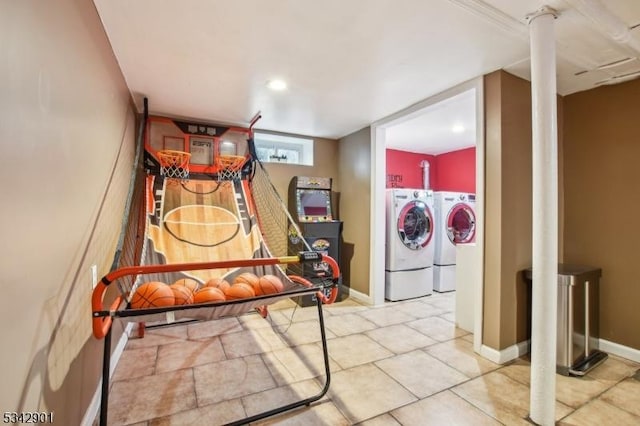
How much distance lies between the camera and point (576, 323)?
93.5 inches

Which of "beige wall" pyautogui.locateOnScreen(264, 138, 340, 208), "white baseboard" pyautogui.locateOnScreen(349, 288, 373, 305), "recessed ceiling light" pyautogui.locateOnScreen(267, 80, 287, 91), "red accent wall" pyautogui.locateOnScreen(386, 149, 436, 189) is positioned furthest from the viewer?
"red accent wall" pyautogui.locateOnScreen(386, 149, 436, 189)

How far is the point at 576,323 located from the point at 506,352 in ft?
1.88

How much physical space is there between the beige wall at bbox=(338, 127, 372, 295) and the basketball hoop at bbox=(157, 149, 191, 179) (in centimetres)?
218

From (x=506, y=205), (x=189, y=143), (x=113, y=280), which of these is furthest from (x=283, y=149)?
(x=113, y=280)

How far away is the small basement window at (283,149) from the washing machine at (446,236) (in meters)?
2.11

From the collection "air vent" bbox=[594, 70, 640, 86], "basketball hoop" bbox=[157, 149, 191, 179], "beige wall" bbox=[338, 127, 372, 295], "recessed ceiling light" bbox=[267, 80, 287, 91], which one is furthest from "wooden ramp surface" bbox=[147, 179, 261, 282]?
"air vent" bbox=[594, 70, 640, 86]

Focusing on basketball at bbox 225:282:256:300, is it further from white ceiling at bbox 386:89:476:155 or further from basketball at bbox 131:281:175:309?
white ceiling at bbox 386:89:476:155

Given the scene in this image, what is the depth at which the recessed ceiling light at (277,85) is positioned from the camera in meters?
2.68

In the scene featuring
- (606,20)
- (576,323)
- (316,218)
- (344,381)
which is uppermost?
(606,20)

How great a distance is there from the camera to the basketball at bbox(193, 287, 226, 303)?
1.64m

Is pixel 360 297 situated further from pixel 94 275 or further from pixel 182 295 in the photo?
pixel 94 275

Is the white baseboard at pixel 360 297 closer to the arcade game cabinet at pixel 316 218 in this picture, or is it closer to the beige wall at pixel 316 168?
the arcade game cabinet at pixel 316 218

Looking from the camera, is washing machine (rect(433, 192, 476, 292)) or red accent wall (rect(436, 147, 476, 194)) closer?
washing machine (rect(433, 192, 476, 292))

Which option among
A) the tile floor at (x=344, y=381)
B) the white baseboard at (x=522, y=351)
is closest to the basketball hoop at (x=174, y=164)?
the tile floor at (x=344, y=381)
